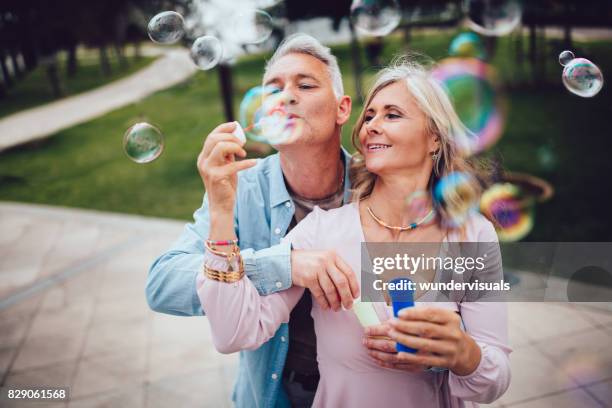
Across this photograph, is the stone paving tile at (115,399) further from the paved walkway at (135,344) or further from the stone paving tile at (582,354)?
the stone paving tile at (582,354)

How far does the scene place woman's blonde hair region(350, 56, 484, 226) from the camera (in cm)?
165

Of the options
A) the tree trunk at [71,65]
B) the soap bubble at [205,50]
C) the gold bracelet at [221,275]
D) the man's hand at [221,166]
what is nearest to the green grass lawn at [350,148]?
the soap bubble at [205,50]

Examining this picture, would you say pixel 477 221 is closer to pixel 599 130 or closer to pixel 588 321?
pixel 588 321

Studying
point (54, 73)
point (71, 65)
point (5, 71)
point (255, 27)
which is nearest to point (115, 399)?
point (255, 27)

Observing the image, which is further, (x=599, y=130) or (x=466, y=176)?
(x=599, y=130)

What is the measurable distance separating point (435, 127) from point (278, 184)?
25.2 inches

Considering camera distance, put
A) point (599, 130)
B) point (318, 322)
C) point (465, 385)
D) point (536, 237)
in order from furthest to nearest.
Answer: point (599, 130)
point (536, 237)
point (318, 322)
point (465, 385)

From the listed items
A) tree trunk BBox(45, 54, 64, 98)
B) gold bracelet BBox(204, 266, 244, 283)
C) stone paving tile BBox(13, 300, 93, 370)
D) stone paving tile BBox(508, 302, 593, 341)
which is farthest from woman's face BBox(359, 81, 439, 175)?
tree trunk BBox(45, 54, 64, 98)

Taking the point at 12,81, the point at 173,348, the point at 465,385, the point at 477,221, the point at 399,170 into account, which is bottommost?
the point at 12,81

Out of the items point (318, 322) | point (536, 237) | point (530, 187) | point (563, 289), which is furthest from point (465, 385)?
point (530, 187)

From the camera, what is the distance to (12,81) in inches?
666

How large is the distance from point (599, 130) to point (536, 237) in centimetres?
457

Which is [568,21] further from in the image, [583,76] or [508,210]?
[583,76]

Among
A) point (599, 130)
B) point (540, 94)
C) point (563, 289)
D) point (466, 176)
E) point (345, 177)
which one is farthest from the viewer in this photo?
point (540, 94)
